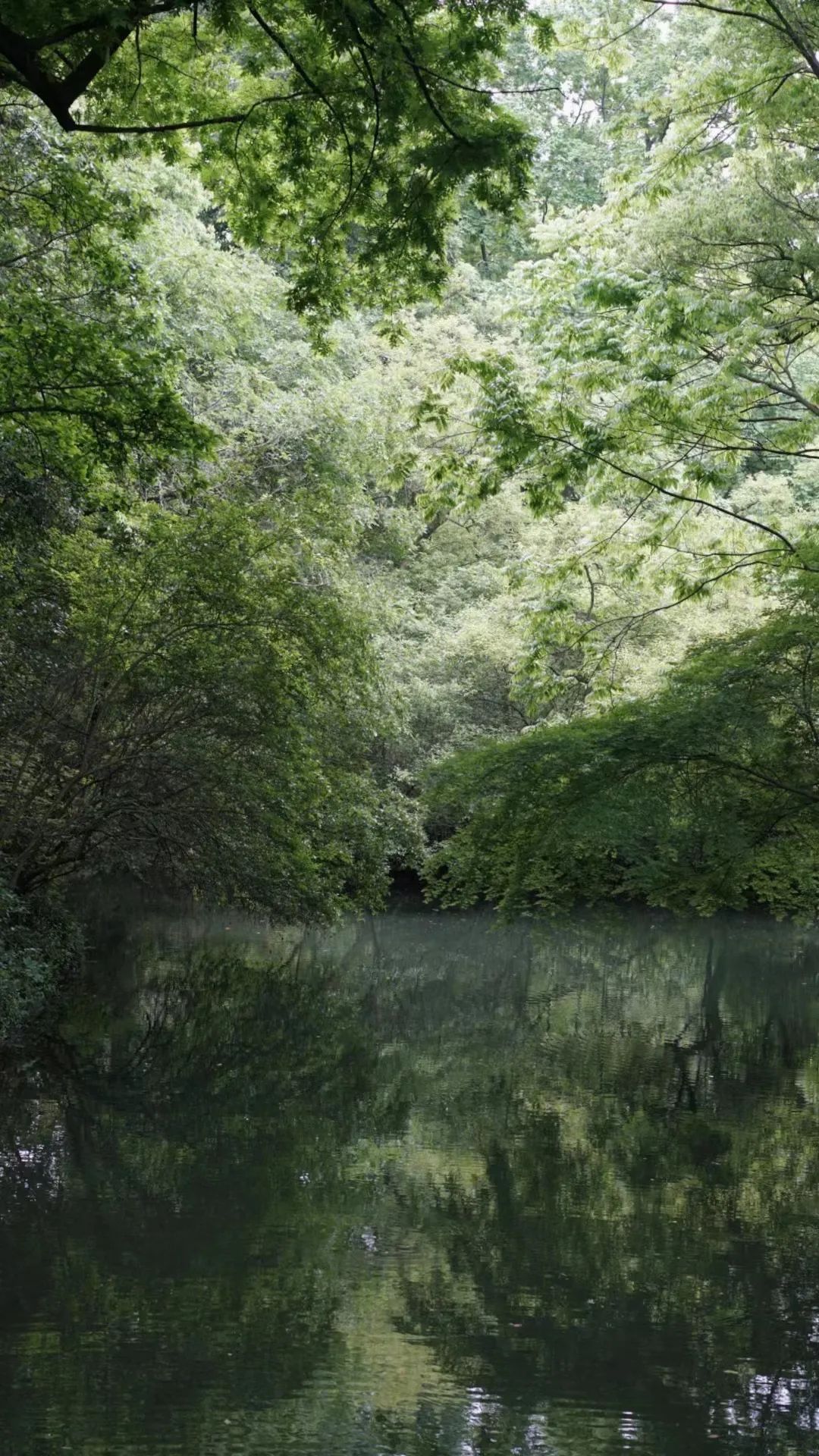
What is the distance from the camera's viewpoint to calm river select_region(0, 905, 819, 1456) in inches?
176

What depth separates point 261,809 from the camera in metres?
11.5

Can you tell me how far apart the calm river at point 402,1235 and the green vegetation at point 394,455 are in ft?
5.13

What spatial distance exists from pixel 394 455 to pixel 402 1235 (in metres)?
6.20

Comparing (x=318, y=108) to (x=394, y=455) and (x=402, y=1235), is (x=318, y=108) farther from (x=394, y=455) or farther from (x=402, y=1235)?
(x=402, y=1235)

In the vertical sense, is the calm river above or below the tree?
below

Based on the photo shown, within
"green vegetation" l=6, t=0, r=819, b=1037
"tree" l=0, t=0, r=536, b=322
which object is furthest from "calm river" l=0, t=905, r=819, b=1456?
"tree" l=0, t=0, r=536, b=322

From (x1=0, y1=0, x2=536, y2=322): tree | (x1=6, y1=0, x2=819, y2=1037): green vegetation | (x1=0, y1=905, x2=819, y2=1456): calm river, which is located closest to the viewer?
(x1=0, y1=905, x2=819, y2=1456): calm river

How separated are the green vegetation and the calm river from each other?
156 centimetres

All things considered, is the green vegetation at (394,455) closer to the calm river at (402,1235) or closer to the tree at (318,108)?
the tree at (318,108)

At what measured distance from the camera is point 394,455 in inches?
416

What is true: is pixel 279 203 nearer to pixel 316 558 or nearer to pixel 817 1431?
pixel 817 1431

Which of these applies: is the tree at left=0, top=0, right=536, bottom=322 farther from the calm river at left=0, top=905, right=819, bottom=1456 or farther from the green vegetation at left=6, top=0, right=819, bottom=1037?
the calm river at left=0, top=905, right=819, bottom=1456

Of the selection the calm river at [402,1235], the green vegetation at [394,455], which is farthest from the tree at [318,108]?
the calm river at [402,1235]

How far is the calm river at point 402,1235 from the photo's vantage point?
448 centimetres
